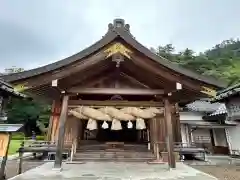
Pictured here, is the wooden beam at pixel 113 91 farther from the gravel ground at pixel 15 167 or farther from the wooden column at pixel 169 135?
the gravel ground at pixel 15 167

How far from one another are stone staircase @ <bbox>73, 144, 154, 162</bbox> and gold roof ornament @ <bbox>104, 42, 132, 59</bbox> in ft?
13.7

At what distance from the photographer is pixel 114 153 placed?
331 inches

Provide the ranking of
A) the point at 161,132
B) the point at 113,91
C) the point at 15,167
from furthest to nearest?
the point at 161,132, the point at 15,167, the point at 113,91

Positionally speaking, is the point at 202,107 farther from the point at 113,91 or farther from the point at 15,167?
the point at 15,167

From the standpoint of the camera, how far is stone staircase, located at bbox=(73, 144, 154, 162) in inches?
308

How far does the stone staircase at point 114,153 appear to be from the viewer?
25.6 feet

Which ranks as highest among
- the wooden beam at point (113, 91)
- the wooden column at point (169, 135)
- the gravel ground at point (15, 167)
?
the wooden beam at point (113, 91)

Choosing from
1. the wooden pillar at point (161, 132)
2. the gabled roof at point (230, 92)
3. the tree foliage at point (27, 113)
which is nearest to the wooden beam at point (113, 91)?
the wooden pillar at point (161, 132)

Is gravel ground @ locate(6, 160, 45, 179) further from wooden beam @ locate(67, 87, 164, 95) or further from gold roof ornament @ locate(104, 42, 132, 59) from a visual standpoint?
gold roof ornament @ locate(104, 42, 132, 59)

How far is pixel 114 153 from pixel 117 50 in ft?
15.6

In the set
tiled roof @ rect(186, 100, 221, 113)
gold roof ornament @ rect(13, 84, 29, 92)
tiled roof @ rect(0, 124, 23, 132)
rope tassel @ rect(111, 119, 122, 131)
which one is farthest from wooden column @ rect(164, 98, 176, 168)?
tiled roof @ rect(186, 100, 221, 113)

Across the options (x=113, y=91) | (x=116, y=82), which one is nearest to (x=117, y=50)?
(x=113, y=91)

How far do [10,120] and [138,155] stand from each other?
3034 cm

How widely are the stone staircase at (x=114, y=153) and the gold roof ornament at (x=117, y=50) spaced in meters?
4.19
